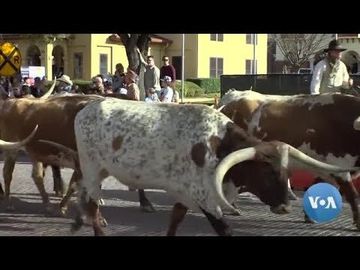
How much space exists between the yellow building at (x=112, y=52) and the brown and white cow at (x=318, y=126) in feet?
91.8

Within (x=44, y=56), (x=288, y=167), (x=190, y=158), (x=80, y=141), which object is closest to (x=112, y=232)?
(x=80, y=141)

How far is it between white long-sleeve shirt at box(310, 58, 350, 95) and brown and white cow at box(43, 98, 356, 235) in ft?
11.6

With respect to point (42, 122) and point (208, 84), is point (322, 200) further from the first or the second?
point (208, 84)

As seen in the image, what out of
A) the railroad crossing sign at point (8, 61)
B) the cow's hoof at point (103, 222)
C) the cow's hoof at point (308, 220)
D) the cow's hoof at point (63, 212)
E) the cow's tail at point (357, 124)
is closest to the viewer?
the cow's tail at point (357, 124)

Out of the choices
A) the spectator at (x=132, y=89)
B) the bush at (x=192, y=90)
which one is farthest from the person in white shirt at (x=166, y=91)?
the bush at (x=192, y=90)

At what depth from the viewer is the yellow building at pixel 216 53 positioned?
141 feet

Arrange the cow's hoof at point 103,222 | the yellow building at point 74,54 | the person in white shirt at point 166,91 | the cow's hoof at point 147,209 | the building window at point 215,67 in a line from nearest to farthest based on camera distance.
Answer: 1. the cow's hoof at point 103,222
2. the cow's hoof at point 147,209
3. the person in white shirt at point 166,91
4. the yellow building at point 74,54
5. the building window at point 215,67

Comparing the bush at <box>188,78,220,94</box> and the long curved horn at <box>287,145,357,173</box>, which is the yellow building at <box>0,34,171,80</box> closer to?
the bush at <box>188,78,220,94</box>

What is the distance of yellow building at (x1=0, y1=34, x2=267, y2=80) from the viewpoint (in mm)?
39000

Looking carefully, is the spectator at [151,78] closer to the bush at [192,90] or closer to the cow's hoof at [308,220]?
the cow's hoof at [308,220]

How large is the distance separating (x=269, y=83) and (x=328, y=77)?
36.4 ft

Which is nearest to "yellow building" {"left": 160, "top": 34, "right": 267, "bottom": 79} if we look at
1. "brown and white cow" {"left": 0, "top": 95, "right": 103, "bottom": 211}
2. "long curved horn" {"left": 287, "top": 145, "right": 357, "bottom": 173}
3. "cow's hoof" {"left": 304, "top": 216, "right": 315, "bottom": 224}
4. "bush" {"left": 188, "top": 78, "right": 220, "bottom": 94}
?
"bush" {"left": 188, "top": 78, "right": 220, "bottom": 94}
